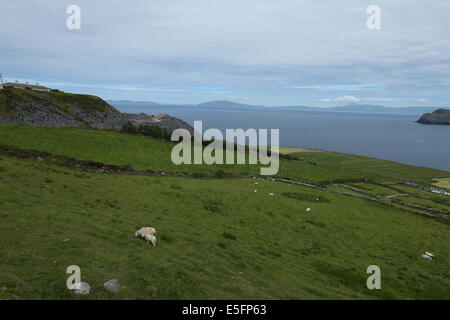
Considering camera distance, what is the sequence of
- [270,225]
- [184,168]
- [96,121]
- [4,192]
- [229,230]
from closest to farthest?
[4,192]
[229,230]
[270,225]
[184,168]
[96,121]

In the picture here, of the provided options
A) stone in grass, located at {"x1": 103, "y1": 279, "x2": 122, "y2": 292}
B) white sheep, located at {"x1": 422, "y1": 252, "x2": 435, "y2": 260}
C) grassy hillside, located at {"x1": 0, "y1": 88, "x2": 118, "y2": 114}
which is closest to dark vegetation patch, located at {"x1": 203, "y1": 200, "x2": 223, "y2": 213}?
stone in grass, located at {"x1": 103, "y1": 279, "x2": 122, "y2": 292}

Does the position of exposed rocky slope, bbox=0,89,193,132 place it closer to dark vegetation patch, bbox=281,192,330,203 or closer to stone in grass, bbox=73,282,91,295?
dark vegetation patch, bbox=281,192,330,203

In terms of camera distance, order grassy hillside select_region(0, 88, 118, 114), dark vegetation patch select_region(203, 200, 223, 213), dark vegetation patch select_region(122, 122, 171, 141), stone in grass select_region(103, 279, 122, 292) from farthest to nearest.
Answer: dark vegetation patch select_region(122, 122, 171, 141) < grassy hillside select_region(0, 88, 118, 114) < dark vegetation patch select_region(203, 200, 223, 213) < stone in grass select_region(103, 279, 122, 292)

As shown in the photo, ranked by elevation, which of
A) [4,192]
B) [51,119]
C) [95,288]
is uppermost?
[51,119]

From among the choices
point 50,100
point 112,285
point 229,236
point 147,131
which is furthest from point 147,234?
point 50,100

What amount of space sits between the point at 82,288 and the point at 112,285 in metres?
1.05

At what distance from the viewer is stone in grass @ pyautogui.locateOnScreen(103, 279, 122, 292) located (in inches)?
439

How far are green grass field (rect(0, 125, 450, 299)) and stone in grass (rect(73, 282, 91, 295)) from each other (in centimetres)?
25

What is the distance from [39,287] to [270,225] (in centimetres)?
2044

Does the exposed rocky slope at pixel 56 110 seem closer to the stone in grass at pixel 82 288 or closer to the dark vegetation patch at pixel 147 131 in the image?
the dark vegetation patch at pixel 147 131

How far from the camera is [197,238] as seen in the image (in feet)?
67.0
